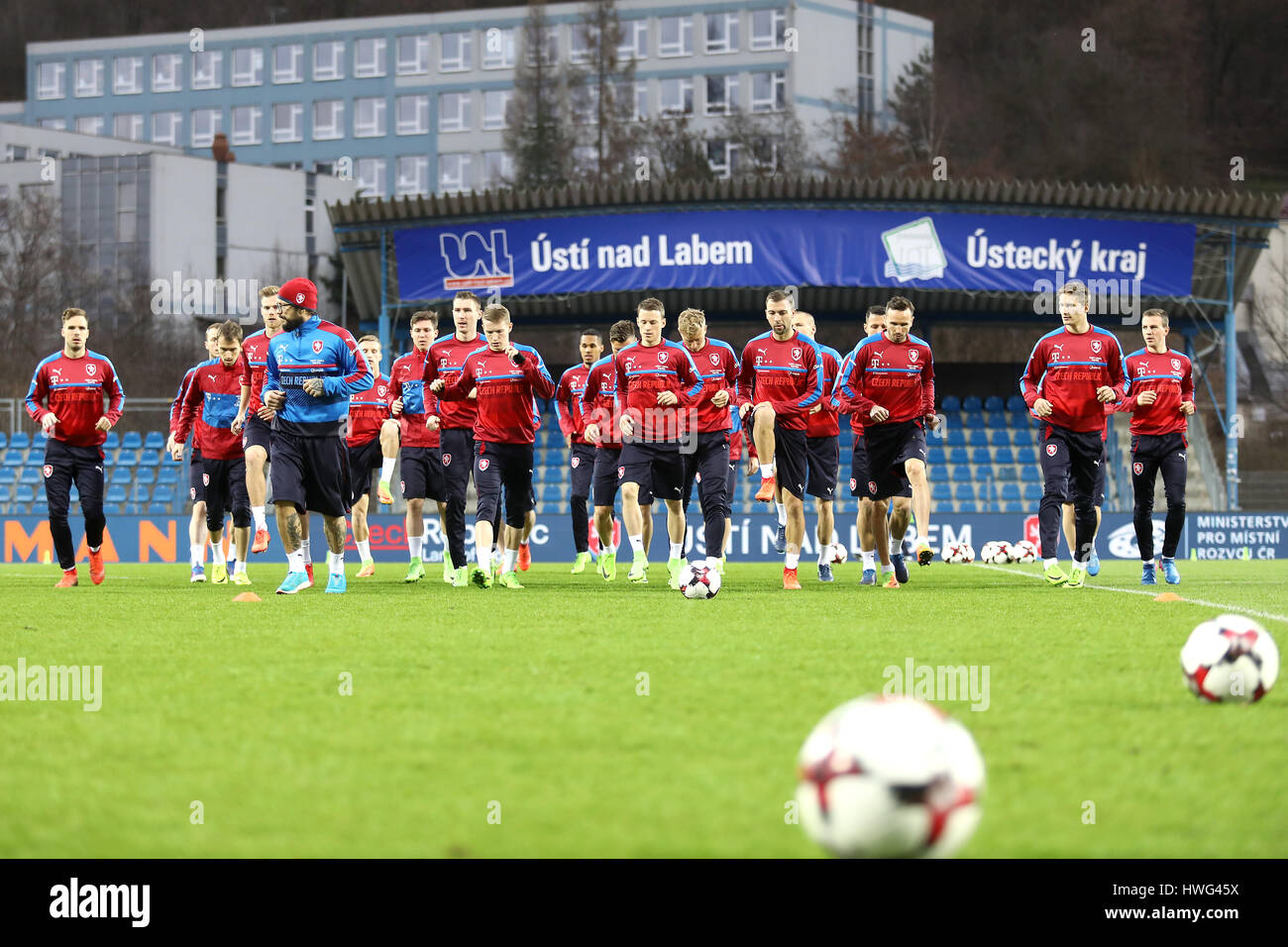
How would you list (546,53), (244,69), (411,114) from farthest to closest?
(244,69)
(411,114)
(546,53)

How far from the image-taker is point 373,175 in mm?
81875

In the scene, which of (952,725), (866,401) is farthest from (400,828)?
(866,401)

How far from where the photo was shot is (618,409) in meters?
12.8

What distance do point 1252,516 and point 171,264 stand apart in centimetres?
5158

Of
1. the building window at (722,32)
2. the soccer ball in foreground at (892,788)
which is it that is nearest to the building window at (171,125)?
the building window at (722,32)

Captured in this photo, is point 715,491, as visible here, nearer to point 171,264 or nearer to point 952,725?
point 952,725

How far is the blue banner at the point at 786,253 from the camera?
2873 centimetres

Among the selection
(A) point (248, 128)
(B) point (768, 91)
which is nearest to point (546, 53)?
(B) point (768, 91)

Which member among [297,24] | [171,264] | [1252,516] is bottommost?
[1252,516]

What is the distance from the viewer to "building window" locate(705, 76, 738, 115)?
74.9 metres

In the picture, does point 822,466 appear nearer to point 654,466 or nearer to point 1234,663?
point 654,466

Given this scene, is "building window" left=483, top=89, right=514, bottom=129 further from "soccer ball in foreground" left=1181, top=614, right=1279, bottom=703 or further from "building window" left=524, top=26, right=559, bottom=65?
"soccer ball in foreground" left=1181, top=614, right=1279, bottom=703

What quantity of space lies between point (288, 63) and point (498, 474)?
7614 centimetres

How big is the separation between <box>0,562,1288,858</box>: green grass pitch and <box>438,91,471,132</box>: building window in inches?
2887
